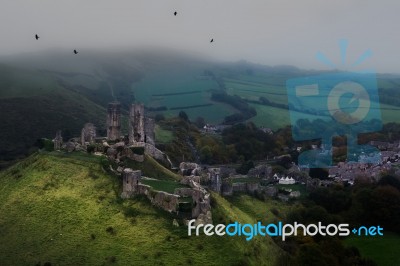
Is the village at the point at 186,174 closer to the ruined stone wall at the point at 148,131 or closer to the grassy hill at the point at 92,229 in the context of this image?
the ruined stone wall at the point at 148,131

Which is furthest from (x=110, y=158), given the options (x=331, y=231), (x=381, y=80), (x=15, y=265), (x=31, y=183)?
(x=381, y=80)

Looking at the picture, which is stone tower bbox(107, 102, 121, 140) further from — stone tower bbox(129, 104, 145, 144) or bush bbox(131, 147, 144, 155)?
bush bbox(131, 147, 144, 155)

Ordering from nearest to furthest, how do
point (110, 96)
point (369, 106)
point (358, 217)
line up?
point (358, 217)
point (369, 106)
point (110, 96)

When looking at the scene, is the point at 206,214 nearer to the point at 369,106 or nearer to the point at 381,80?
the point at 369,106

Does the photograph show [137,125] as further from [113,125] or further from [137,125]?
[113,125]

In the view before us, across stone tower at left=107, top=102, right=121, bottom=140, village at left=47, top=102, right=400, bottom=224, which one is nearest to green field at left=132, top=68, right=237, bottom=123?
village at left=47, top=102, right=400, bottom=224

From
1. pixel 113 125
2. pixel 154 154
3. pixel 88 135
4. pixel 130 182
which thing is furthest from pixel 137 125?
pixel 130 182

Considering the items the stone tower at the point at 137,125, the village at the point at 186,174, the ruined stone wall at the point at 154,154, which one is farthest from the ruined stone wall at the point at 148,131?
the ruined stone wall at the point at 154,154

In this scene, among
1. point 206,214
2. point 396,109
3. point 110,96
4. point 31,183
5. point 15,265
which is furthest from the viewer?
point 110,96
